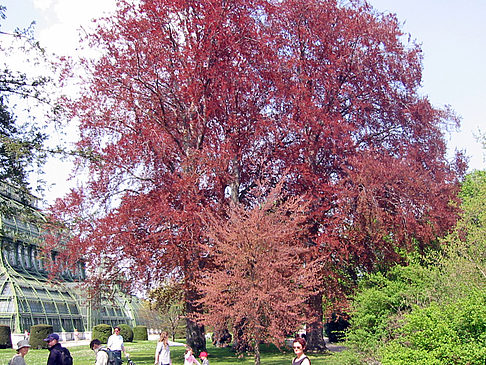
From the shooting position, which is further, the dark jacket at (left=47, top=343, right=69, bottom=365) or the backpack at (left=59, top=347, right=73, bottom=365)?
the backpack at (left=59, top=347, right=73, bottom=365)

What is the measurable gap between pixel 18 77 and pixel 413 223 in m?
16.8

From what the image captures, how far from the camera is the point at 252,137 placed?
84.4 feet

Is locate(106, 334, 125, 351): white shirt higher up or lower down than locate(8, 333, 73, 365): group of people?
lower down

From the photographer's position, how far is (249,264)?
17.4 metres

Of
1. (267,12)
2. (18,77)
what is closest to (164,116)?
(267,12)

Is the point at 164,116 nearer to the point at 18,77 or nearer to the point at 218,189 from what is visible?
the point at 218,189

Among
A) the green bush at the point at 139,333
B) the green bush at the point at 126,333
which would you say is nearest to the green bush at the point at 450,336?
the green bush at the point at 126,333

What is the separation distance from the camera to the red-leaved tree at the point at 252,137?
75.4ft

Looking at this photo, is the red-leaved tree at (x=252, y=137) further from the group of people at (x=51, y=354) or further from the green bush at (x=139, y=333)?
the green bush at (x=139, y=333)

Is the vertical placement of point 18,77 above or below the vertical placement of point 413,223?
above

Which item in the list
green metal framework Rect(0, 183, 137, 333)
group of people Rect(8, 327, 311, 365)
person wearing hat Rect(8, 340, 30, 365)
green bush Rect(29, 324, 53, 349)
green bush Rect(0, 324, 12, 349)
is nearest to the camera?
group of people Rect(8, 327, 311, 365)

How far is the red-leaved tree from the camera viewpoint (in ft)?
75.4

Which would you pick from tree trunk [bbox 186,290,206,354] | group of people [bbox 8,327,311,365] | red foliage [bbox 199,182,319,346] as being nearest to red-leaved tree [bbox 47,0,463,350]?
tree trunk [bbox 186,290,206,354]

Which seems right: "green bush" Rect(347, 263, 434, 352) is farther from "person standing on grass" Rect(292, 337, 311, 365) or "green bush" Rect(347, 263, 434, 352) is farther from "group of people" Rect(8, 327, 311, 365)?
"person standing on grass" Rect(292, 337, 311, 365)
